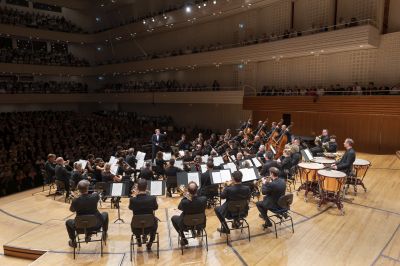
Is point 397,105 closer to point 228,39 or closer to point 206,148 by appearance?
point 206,148

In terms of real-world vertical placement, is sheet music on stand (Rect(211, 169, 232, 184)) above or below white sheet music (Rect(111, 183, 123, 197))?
above

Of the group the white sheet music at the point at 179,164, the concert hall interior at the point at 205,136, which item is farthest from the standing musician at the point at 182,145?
the white sheet music at the point at 179,164

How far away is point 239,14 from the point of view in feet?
74.4

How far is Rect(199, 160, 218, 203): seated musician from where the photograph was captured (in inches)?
316

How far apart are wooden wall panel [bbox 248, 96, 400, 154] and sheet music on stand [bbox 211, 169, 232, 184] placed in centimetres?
867

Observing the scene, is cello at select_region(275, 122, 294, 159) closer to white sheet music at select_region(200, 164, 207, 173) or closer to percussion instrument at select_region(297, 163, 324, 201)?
percussion instrument at select_region(297, 163, 324, 201)

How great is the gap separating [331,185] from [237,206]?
10.1 feet

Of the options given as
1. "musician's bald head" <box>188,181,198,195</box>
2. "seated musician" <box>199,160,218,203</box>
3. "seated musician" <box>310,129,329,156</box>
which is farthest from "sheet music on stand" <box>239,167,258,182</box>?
"seated musician" <box>310,129,329,156</box>

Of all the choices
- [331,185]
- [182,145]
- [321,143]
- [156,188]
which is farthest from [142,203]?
[182,145]

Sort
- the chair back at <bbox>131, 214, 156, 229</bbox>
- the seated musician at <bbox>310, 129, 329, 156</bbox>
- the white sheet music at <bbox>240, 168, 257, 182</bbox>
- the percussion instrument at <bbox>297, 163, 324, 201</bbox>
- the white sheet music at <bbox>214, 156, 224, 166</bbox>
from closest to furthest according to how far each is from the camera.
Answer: the chair back at <bbox>131, 214, 156, 229</bbox> < the white sheet music at <bbox>240, 168, 257, 182</bbox> < the percussion instrument at <bbox>297, 163, 324, 201</bbox> < the white sheet music at <bbox>214, 156, 224, 166</bbox> < the seated musician at <bbox>310, 129, 329, 156</bbox>

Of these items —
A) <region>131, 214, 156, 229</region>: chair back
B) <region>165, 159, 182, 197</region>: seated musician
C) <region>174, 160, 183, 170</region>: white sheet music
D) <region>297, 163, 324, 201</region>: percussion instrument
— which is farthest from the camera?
<region>174, 160, 183, 170</region>: white sheet music

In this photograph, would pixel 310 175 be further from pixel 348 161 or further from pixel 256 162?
pixel 256 162

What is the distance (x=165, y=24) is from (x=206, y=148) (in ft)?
53.6

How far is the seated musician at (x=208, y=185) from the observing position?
8.03 meters
